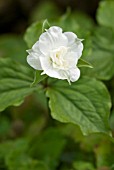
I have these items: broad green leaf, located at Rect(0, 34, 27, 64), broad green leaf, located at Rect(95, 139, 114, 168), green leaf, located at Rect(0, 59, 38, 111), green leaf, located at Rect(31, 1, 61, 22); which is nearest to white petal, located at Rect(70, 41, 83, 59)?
green leaf, located at Rect(0, 59, 38, 111)

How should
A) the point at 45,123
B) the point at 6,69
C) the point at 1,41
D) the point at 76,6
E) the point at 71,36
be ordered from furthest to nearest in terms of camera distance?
the point at 76,6 < the point at 1,41 < the point at 45,123 < the point at 6,69 < the point at 71,36

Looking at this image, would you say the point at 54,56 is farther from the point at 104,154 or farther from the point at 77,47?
the point at 104,154

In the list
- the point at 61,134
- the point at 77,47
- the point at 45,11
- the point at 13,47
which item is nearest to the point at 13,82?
the point at 77,47

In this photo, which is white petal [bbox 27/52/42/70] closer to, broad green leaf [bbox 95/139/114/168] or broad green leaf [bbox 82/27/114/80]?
broad green leaf [bbox 82/27/114/80]

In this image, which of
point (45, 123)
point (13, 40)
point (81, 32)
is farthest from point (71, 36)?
point (13, 40)

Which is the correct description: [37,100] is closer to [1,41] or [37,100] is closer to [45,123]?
[45,123]
